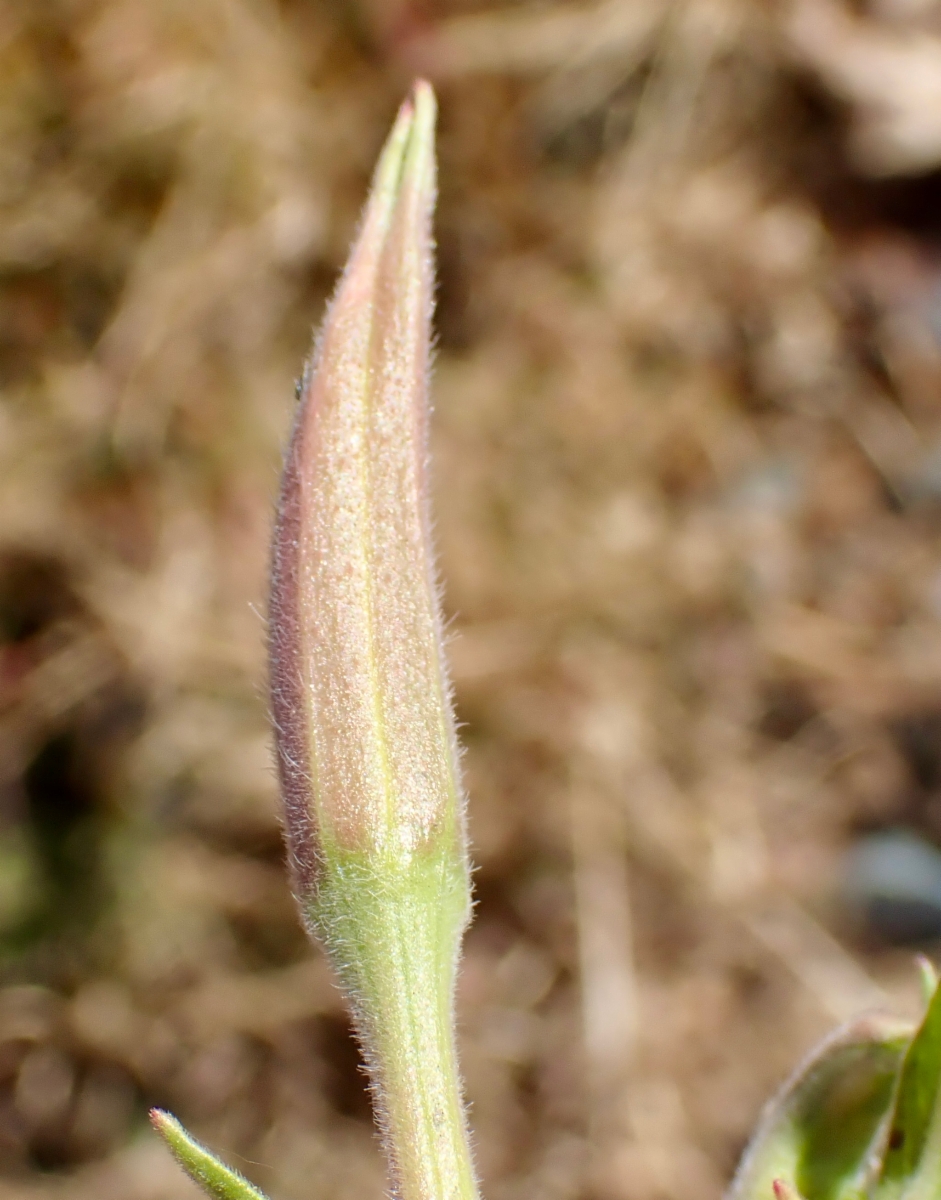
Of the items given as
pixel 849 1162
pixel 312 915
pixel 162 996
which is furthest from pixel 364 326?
pixel 162 996

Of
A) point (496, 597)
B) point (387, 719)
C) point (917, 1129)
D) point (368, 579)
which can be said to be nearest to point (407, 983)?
point (387, 719)

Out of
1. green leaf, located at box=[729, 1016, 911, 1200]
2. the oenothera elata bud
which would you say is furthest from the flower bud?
green leaf, located at box=[729, 1016, 911, 1200]

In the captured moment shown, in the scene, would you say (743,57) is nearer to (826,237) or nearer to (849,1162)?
(826,237)

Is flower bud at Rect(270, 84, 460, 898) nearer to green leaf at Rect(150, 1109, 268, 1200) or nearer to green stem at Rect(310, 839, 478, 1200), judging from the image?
green stem at Rect(310, 839, 478, 1200)

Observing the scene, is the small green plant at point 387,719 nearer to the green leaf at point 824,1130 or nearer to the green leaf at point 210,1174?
the green leaf at point 824,1130

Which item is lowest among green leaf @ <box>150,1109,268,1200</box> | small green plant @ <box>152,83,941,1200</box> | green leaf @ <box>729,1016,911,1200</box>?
green leaf @ <box>729,1016,911,1200</box>

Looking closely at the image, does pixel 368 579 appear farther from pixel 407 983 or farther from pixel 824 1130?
pixel 824 1130
